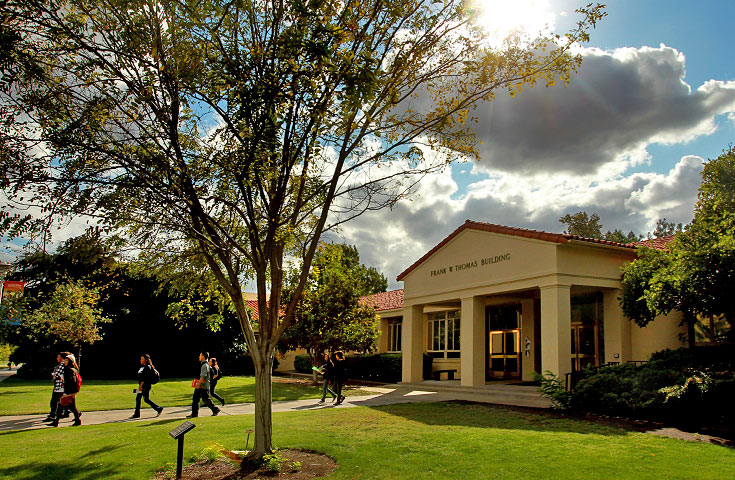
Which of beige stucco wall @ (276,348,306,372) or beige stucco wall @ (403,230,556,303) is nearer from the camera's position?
beige stucco wall @ (403,230,556,303)

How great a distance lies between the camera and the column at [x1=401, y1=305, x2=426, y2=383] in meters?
23.2

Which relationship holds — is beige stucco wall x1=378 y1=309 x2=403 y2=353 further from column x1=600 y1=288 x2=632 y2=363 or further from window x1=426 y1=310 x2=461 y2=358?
column x1=600 y1=288 x2=632 y2=363

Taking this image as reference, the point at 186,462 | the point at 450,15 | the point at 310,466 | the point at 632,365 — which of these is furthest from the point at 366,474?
the point at 632,365

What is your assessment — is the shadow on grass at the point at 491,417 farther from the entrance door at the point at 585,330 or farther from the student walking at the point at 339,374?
the entrance door at the point at 585,330

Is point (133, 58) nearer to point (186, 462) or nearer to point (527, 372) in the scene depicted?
point (186, 462)

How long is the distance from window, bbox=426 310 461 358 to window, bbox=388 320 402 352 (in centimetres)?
311

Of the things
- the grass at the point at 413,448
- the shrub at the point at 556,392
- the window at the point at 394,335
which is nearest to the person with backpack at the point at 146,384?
the grass at the point at 413,448

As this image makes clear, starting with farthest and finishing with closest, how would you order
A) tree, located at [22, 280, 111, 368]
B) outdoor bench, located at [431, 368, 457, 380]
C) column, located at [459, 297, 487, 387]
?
outdoor bench, located at [431, 368, 457, 380]
tree, located at [22, 280, 111, 368]
column, located at [459, 297, 487, 387]

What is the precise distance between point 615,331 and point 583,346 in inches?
104

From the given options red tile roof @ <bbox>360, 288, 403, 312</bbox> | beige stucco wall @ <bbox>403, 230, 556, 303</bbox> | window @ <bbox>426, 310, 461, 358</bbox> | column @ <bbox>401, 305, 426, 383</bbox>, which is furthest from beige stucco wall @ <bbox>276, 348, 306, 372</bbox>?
beige stucco wall @ <bbox>403, 230, 556, 303</bbox>

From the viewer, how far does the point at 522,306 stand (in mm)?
21922

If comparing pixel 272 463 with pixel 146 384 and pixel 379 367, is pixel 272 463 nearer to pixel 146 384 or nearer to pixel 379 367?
pixel 146 384

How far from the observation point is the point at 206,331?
32500 mm

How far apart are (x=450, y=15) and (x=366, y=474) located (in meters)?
6.96
